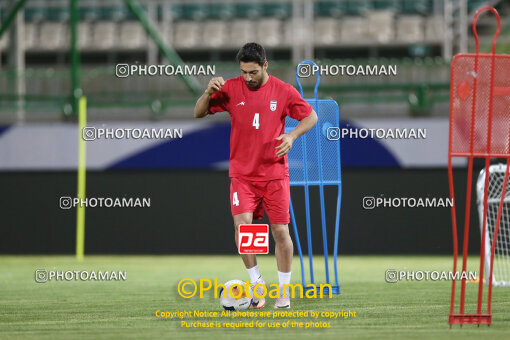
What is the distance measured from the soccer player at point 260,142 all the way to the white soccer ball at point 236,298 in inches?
6.6

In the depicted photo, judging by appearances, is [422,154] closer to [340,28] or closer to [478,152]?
[478,152]

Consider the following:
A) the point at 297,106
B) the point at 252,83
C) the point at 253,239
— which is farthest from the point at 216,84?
the point at 253,239

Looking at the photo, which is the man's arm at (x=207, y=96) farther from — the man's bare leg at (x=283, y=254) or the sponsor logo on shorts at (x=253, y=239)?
the man's bare leg at (x=283, y=254)

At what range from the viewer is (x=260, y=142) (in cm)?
746

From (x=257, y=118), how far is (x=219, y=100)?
1.22 feet

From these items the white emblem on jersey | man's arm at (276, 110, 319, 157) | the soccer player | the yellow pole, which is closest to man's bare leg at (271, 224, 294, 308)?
the soccer player

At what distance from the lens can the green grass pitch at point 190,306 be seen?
633cm

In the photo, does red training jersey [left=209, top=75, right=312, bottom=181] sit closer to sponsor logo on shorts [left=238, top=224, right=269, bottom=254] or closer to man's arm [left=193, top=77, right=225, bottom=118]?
man's arm [left=193, top=77, right=225, bottom=118]

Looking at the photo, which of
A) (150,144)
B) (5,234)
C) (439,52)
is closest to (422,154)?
(150,144)

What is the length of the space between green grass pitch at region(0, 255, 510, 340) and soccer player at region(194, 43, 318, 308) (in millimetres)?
771

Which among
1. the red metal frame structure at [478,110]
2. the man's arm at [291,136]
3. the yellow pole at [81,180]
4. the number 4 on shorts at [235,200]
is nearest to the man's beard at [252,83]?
the man's arm at [291,136]

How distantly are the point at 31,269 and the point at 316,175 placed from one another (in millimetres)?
5746

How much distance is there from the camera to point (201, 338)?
6.07 m

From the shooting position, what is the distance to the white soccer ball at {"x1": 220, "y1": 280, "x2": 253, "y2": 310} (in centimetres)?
755
